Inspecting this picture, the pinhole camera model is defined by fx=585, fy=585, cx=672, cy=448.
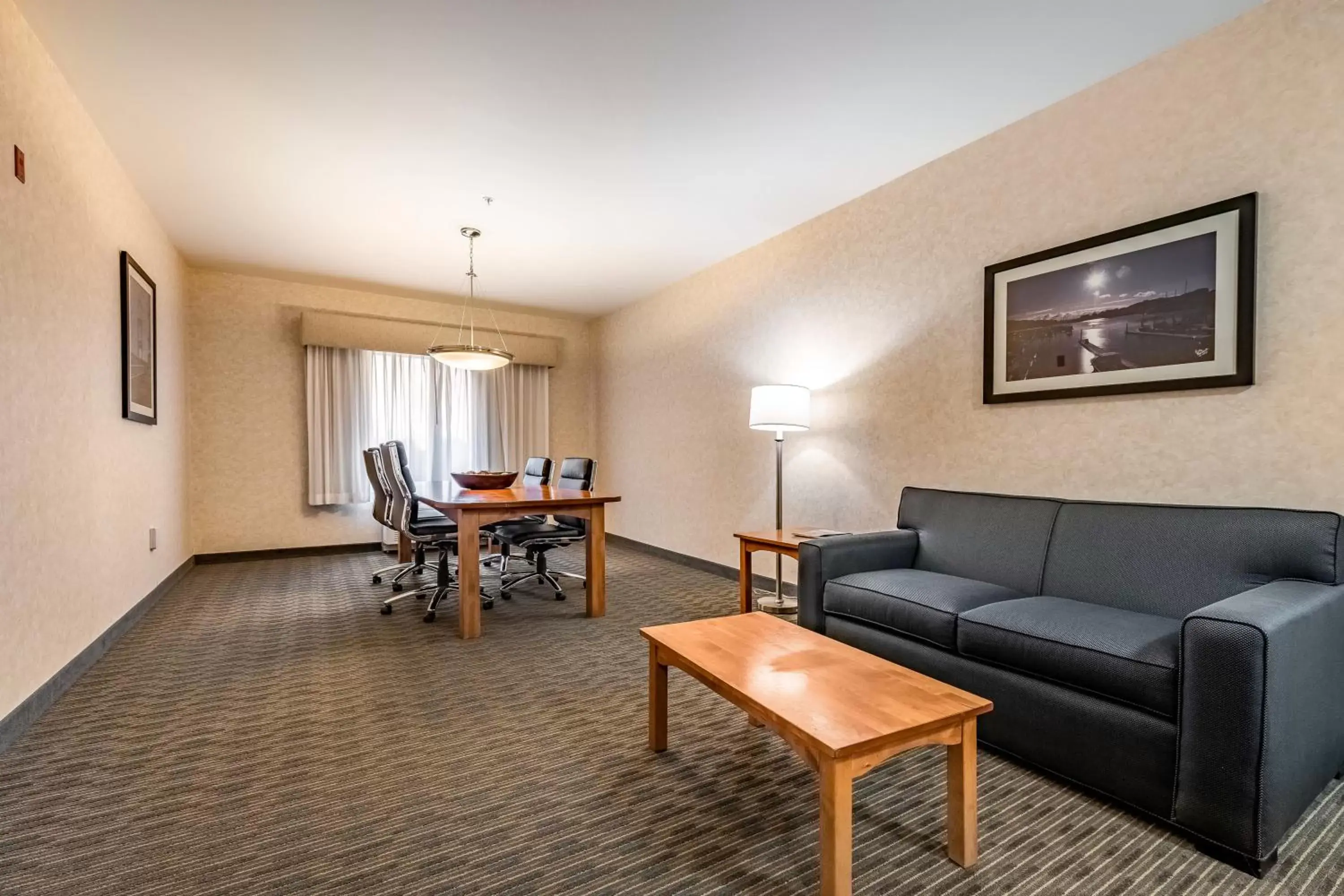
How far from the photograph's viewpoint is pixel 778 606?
11.8 ft

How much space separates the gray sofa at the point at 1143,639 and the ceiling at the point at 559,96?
183 cm

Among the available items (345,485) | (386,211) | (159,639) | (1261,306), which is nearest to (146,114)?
(386,211)

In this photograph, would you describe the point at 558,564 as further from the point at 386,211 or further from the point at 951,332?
the point at 951,332

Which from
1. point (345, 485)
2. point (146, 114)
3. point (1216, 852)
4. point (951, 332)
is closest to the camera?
point (1216, 852)

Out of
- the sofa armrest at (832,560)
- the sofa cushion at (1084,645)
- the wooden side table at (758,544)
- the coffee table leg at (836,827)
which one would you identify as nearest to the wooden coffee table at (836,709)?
the coffee table leg at (836,827)

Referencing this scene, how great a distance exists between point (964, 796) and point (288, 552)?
5967 millimetres

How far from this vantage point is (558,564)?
5.30 meters

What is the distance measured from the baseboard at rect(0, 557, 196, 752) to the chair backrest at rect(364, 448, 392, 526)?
4.53ft

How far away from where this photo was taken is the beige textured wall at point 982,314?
1958mm

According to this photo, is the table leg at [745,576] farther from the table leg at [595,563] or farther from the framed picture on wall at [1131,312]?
the framed picture on wall at [1131,312]

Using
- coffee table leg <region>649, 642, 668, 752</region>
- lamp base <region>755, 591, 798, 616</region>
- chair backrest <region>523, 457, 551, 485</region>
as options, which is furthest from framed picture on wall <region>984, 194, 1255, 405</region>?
chair backrest <region>523, 457, 551, 485</region>

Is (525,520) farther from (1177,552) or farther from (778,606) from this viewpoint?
(1177,552)

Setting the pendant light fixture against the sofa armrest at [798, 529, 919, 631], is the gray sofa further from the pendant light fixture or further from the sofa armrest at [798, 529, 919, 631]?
the pendant light fixture

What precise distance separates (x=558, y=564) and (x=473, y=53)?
157 inches
